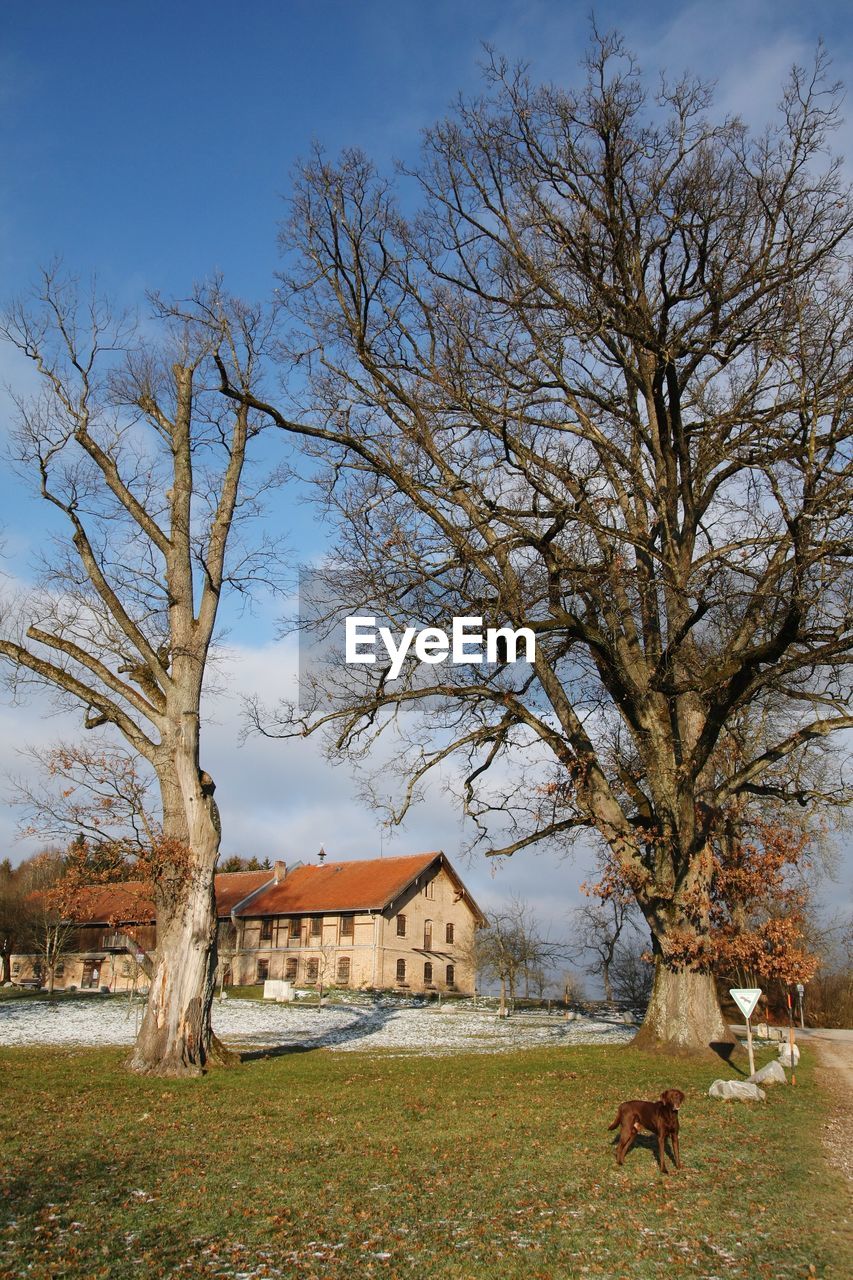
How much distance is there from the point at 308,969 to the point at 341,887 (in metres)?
4.74

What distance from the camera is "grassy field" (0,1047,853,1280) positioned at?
6184mm

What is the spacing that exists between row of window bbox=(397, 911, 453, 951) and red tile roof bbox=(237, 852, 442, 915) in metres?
1.99

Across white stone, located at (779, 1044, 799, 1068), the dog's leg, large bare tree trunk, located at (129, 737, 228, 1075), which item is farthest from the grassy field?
white stone, located at (779, 1044, 799, 1068)

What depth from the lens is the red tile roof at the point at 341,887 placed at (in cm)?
5203

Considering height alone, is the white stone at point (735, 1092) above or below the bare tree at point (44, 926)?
below

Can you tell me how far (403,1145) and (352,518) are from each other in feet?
36.5

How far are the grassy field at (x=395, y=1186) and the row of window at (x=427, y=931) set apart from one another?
1579 inches

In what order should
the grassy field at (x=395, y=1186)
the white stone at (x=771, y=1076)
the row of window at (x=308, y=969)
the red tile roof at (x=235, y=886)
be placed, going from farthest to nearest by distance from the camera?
the red tile roof at (x=235, y=886) < the row of window at (x=308, y=969) < the white stone at (x=771, y=1076) < the grassy field at (x=395, y=1186)

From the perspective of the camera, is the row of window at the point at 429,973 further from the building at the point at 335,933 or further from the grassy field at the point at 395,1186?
the grassy field at the point at 395,1186

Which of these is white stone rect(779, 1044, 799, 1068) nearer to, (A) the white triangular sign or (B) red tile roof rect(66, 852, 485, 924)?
(A) the white triangular sign

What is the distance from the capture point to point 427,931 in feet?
180

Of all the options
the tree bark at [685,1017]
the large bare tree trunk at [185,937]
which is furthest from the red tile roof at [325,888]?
the large bare tree trunk at [185,937]

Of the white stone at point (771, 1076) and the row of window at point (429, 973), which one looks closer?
the white stone at point (771, 1076)

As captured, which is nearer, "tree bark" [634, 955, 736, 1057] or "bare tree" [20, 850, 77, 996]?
"tree bark" [634, 955, 736, 1057]
